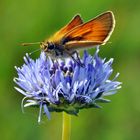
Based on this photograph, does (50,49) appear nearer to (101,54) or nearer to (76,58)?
(76,58)

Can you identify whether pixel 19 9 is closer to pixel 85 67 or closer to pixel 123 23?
pixel 123 23

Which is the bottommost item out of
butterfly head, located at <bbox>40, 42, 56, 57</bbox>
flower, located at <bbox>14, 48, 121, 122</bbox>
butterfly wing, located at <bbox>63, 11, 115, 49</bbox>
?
flower, located at <bbox>14, 48, 121, 122</bbox>

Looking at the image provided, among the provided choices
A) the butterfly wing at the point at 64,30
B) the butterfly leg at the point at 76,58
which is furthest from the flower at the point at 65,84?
the butterfly wing at the point at 64,30

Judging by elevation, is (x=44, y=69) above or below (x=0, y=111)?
above

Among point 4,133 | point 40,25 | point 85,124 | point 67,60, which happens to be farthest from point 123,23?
point 67,60

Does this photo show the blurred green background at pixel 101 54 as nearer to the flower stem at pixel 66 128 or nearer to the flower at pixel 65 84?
the flower at pixel 65 84

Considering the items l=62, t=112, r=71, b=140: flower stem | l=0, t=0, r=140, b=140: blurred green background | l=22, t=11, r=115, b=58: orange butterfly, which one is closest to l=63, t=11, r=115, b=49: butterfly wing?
l=22, t=11, r=115, b=58: orange butterfly

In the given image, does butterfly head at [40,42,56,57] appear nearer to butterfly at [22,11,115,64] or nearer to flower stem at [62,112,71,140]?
butterfly at [22,11,115,64]
